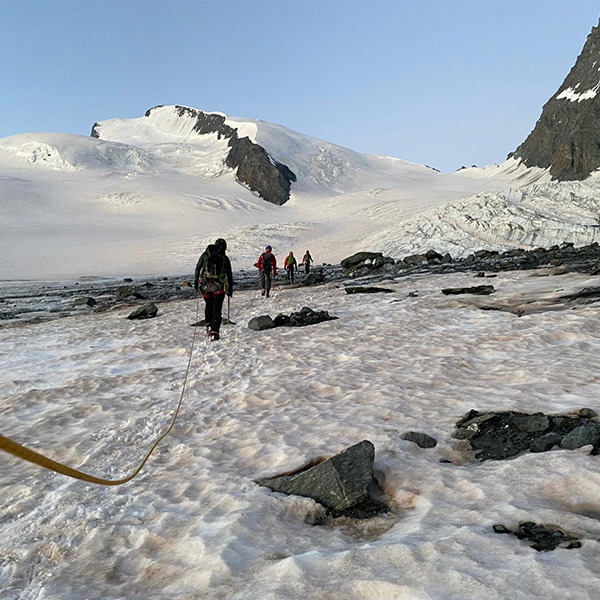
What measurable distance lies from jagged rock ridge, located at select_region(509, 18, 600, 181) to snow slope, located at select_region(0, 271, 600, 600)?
82789 mm

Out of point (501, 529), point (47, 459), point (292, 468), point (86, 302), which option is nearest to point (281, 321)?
point (292, 468)

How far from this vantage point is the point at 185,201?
79250mm

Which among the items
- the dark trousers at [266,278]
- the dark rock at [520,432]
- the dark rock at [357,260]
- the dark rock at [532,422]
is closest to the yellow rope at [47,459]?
the dark rock at [520,432]

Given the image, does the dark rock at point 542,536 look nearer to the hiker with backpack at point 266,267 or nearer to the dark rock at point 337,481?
the dark rock at point 337,481

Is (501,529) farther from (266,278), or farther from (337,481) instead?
(266,278)

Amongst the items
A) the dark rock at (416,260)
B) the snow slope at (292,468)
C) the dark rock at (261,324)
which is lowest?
the snow slope at (292,468)

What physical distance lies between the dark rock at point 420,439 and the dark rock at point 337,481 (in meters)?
0.81

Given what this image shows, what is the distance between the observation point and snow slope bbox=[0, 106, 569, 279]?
4978 centimetres

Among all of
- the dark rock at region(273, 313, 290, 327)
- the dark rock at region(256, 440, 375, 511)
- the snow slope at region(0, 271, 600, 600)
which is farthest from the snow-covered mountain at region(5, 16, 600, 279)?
the dark rock at region(256, 440, 375, 511)

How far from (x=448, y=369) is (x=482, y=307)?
577cm

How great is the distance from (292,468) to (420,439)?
1299 millimetres

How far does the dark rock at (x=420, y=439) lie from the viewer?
483 cm

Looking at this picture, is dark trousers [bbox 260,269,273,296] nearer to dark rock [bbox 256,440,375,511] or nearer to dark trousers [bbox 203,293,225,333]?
dark trousers [bbox 203,293,225,333]

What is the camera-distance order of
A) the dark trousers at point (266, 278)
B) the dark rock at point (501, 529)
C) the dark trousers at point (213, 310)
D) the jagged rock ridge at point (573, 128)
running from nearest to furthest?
the dark rock at point (501, 529) < the dark trousers at point (213, 310) < the dark trousers at point (266, 278) < the jagged rock ridge at point (573, 128)
